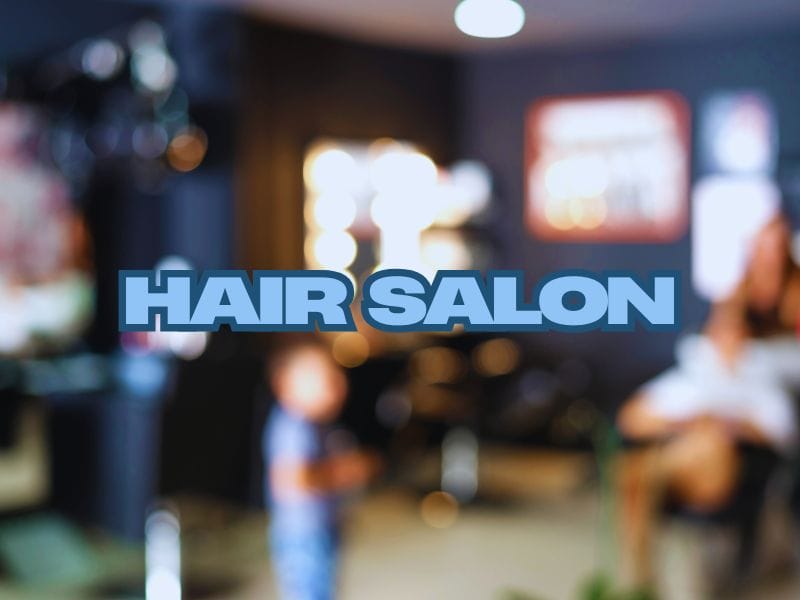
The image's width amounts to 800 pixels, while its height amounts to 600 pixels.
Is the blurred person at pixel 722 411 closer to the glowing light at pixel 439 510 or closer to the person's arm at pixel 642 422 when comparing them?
the person's arm at pixel 642 422

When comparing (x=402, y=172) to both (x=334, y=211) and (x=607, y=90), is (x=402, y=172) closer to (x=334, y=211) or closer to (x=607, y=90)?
(x=334, y=211)

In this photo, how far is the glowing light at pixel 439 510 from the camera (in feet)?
17.8

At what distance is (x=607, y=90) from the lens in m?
6.72

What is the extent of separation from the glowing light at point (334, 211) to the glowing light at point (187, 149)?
80 centimetres

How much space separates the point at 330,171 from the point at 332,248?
466mm

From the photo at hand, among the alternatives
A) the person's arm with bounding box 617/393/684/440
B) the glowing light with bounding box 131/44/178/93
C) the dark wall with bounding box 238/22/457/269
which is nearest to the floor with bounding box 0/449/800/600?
the person's arm with bounding box 617/393/684/440

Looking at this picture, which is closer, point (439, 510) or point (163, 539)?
point (163, 539)

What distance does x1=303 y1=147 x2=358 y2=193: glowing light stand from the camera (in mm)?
6160

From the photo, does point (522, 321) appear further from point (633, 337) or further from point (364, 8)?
point (633, 337)

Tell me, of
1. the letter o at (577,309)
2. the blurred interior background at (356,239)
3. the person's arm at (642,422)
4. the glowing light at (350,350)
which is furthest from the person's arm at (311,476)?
the glowing light at (350,350)

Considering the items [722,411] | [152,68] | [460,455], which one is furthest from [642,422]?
[152,68]

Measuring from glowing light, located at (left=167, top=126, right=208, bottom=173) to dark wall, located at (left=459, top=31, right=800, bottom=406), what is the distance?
1767mm

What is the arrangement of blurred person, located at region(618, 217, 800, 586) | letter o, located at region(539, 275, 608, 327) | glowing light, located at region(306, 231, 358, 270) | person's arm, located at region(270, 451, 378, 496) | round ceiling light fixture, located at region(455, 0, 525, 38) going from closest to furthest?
1. letter o, located at region(539, 275, 608, 327)
2. round ceiling light fixture, located at region(455, 0, 525, 38)
3. blurred person, located at region(618, 217, 800, 586)
4. person's arm, located at region(270, 451, 378, 496)
5. glowing light, located at region(306, 231, 358, 270)

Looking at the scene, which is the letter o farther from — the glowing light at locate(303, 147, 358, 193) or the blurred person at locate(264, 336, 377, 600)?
the glowing light at locate(303, 147, 358, 193)
